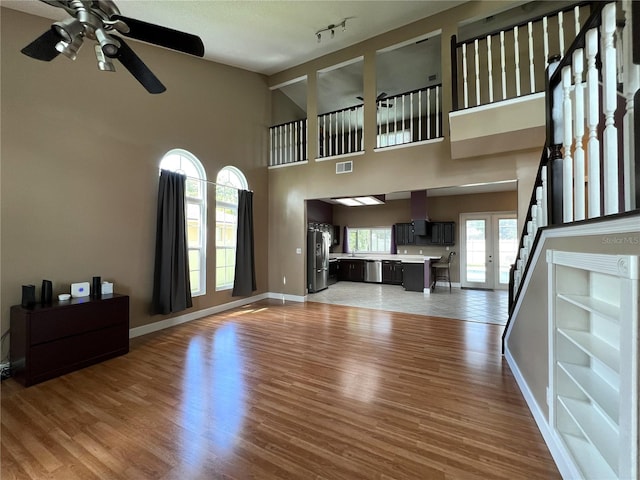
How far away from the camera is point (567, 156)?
1.63 metres

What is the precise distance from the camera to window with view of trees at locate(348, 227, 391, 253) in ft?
30.3

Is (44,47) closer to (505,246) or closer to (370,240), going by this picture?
(370,240)

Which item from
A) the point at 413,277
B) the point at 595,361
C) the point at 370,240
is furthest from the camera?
the point at 370,240

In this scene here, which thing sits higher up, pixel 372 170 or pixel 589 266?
pixel 372 170

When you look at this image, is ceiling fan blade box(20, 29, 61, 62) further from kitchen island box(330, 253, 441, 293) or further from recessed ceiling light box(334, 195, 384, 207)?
kitchen island box(330, 253, 441, 293)

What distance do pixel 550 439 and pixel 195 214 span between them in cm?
512

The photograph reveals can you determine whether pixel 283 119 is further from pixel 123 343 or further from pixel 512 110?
pixel 123 343

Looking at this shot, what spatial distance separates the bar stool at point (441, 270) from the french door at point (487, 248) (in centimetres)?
41

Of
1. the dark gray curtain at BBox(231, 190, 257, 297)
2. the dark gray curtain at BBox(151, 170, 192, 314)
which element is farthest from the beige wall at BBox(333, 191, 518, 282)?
the dark gray curtain at BBox(151, 170, 192, 314)

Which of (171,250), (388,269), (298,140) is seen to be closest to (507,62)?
(298,140)

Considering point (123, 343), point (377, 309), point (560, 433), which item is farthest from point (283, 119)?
point (560, 433)

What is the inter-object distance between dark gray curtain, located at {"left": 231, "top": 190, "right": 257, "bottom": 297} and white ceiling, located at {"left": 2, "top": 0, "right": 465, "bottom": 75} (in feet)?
8.56

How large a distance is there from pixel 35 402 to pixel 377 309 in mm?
4749

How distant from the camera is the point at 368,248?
9.58m
